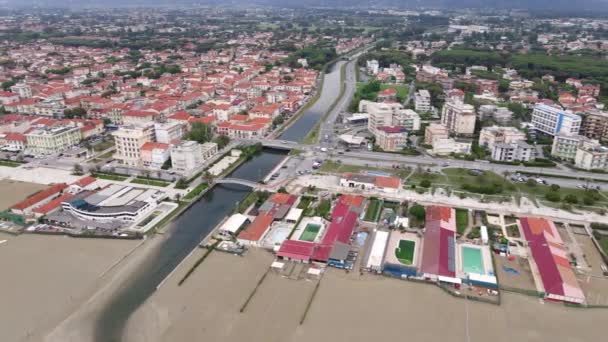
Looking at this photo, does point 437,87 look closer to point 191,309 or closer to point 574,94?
point 574,94

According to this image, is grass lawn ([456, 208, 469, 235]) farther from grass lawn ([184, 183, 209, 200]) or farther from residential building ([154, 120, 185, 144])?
residential building ([154, 120, 185, 144])

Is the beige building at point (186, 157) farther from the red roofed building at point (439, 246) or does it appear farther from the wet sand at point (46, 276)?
the red roofed building at point (439, 246)

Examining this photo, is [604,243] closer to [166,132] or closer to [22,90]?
[166,132]

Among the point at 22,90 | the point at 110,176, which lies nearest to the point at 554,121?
the point at 110,176

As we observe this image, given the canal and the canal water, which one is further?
the canal water

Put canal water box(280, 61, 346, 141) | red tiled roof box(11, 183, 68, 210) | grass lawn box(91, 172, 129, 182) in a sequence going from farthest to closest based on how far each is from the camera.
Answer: canal water box(280, 61, 346, 141)
grass lawn box(91, 172, 129, 182)
red tiled roof box(11, 183, 68, 210)

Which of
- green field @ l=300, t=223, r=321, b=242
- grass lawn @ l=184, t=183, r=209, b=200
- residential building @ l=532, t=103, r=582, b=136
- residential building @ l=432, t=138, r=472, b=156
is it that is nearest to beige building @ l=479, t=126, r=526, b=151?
residential building @ l=432, t=138, r=472, b=156

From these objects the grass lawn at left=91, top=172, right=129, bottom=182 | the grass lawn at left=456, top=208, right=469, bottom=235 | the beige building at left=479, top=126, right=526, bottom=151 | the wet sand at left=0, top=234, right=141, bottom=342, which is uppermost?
the beige building at left=479, top=126, right=526, bottom=151

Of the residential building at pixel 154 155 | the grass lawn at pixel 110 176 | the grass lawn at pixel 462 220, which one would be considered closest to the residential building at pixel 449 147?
the grass lawn at pixel 462 220
